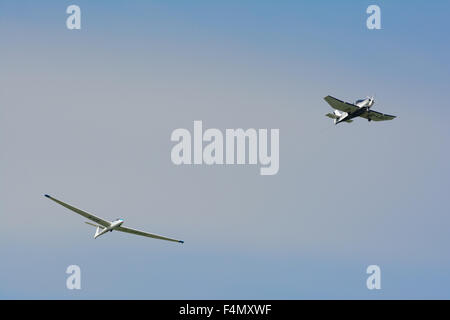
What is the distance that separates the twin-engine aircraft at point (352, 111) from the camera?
8294 cm

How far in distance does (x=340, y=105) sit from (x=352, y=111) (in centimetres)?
179

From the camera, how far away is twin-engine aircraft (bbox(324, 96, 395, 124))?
82.9 metres

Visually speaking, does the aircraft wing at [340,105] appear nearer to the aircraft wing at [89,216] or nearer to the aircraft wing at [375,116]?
the aircraft wing at [375,116]

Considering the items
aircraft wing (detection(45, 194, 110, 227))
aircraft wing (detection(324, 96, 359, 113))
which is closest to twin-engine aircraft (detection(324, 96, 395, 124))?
aircraft wing (detection(324, 96, 359, 113))

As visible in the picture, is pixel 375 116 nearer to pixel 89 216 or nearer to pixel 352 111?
pixel 352 111

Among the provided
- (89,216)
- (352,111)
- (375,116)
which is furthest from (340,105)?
(89,216)

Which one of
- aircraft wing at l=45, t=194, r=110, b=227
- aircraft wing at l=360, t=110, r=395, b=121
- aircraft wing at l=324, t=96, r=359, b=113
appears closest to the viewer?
aircraft wing at l=45, t=194, r=110, b=227

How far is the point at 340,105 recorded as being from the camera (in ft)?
274

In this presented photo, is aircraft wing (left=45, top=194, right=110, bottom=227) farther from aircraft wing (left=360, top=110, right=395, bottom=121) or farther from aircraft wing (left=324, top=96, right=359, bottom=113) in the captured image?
aircraft wing (left=360, top=110, right=395, bottom=121)

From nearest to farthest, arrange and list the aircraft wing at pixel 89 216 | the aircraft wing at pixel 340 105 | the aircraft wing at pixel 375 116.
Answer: the aircraft wing at pixel 89 216, the aircraft wing at pixel 340 105, the aircraft wing at pixel 375 116

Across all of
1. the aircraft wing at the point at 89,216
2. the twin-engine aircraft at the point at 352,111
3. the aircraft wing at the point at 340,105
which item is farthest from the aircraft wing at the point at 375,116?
the aircraft wing at the point at 89,216
